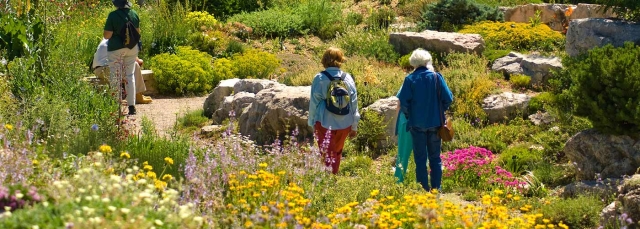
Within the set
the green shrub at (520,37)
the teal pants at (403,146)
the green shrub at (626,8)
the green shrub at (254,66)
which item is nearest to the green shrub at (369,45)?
the green shrub at (254,66)

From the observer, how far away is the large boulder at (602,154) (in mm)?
8617

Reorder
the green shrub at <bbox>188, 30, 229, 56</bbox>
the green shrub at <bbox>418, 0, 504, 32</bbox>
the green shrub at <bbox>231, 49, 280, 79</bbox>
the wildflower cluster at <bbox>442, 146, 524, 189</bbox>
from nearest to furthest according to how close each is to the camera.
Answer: the wildflower cluster at <bbox>442, 146, 524, 189</bbox> → the green shrub at <bbox>231, 49, 280, 79</bbox> → the green shrub at <bbox>188, 30, 229, 56</bbox> → the green shrub at <bbox>418, 0, 504, 32</bbox>

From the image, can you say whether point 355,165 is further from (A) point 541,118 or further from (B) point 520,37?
(B) point 520,37

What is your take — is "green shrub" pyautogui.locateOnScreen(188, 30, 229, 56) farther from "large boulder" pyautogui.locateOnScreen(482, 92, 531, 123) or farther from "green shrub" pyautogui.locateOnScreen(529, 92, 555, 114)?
"green shrub" pyautogui.locateOnScreen(529, 92, 555, 114)

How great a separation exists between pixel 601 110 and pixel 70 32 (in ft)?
26.8

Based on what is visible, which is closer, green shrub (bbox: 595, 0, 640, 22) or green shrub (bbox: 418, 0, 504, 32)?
green shrub (bbox: 595, 0, 640, 22)

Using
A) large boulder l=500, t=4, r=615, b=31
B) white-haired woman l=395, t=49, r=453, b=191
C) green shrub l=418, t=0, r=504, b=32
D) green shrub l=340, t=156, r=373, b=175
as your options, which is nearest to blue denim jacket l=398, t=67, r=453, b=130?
white-haired woman l=395, t=49, r=453, b=191

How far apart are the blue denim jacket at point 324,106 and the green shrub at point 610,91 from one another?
2186mm

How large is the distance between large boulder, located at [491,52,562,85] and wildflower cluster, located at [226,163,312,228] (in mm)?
6094

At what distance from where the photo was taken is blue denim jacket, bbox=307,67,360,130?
830 centimetres

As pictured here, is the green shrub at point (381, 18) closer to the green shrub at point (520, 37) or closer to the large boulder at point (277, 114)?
the green shrub at point (520, 37)

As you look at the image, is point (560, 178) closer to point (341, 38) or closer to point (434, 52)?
point (434, 52)

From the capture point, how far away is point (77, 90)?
9883mm

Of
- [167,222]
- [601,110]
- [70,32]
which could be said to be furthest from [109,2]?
[167,222]
